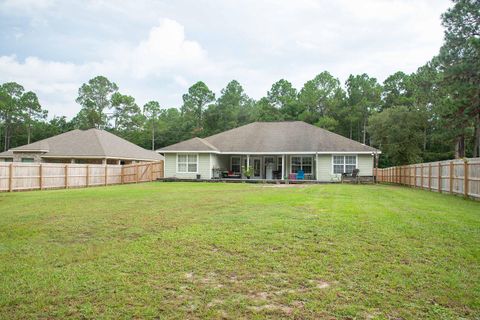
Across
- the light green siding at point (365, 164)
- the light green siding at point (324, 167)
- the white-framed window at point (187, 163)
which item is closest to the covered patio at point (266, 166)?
the light green siding at point (324, 167)

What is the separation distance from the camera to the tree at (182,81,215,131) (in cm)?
6194

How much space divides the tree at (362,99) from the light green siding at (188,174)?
30070 millimetres

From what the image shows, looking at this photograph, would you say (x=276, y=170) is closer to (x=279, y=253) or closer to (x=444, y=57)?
(x=444, y=57)

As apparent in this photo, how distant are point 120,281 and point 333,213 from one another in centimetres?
578

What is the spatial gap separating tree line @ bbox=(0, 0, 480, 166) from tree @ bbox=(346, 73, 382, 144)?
139 mm

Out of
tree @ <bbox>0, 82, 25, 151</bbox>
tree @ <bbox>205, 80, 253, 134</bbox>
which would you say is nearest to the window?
tree @ <bbox>205, 80, 253, 134</bbox>

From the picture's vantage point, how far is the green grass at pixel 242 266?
3.71 m

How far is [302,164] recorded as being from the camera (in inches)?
1150

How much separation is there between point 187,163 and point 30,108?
161ft

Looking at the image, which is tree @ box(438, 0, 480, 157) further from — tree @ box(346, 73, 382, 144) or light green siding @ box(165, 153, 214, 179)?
tree @ box(346, 73, 382, 144)

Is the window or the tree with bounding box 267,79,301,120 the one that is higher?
the tree with bounding box 267,79,301,120

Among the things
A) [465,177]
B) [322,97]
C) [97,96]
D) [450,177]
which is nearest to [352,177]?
[450,177]

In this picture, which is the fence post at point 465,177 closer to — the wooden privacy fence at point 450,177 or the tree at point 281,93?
the wooden privacy fence at point 450,177

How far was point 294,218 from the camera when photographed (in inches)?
318
